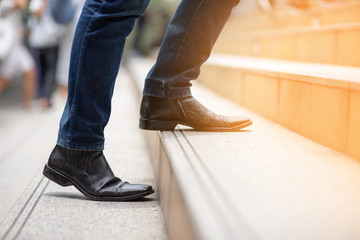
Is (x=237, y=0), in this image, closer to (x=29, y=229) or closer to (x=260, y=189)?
(x=260, y=189)

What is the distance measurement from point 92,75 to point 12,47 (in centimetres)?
354

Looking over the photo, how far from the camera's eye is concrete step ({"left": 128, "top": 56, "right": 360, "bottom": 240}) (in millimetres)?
689

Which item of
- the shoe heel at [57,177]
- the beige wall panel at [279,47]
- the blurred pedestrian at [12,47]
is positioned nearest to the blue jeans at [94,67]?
the shoe heel at [57,177]

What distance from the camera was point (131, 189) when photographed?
1.21 metres

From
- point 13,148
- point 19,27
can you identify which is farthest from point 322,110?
point 19,27

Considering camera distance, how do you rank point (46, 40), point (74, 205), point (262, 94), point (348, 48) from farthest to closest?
point (46, 40), point (348, 48), point (262, 94), point (74, 205)

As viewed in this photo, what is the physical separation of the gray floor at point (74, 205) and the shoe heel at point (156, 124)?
0.59 ft

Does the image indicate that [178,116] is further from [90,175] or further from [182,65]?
[90,175]

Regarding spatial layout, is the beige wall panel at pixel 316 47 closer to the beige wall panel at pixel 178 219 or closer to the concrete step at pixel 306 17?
the concrete step at pixel 306 17

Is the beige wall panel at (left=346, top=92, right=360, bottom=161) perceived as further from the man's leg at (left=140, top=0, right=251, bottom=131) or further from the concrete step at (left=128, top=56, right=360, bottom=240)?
the man's leg at (left=140, top=0, right=251, bottom=131)

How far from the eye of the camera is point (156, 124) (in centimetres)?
132

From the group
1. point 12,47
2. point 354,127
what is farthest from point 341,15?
point 12,47

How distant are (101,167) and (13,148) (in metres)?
1.61

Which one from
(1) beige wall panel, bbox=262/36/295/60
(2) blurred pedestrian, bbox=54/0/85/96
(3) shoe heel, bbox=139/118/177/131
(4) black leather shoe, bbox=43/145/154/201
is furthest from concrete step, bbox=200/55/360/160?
(2) blurred pedestrian, bbox=54/0/85/96
